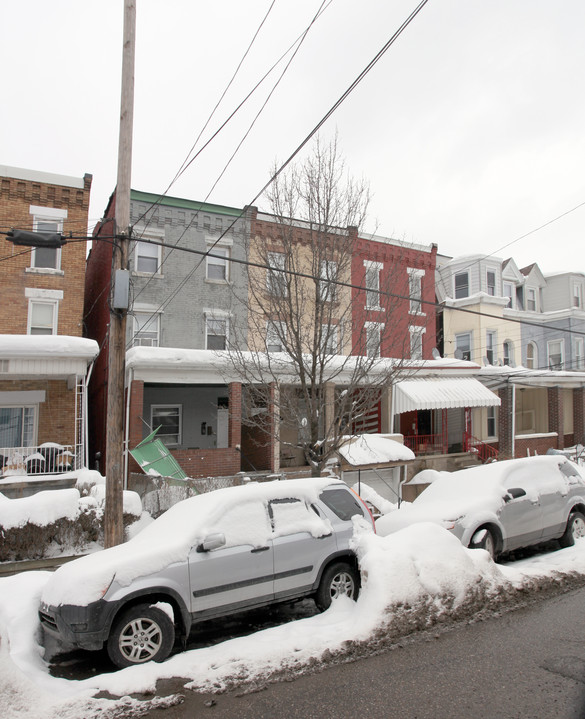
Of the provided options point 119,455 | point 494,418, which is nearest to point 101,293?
point 119,455

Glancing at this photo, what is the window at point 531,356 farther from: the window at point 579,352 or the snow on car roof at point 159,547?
the snow on car roof at point 159,547

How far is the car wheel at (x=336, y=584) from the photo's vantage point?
21.2 ft

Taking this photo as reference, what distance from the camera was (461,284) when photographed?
27844mm

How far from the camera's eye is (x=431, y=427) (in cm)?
2369

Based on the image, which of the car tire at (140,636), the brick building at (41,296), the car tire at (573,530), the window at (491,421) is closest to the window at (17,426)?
the brick building at (41,296)

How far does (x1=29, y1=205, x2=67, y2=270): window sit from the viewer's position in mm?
17891

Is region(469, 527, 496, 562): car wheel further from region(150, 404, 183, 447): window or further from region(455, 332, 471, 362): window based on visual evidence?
region(455, 332, 471, 362): window

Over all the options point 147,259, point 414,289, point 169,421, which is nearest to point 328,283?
point 414,289

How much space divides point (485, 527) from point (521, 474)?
5.22 feet

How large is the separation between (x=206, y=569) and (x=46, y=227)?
52.1 feet

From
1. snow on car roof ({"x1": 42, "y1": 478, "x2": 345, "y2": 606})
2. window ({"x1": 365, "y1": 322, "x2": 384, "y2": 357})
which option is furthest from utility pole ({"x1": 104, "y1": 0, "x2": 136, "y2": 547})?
window ({"x1": 365, "y1": 322, "x2": 384, "y2": 357})

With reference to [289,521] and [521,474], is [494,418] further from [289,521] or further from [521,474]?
[289,521]

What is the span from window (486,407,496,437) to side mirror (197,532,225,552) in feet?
72.4

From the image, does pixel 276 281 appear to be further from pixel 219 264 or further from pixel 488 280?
pixel 488 280
